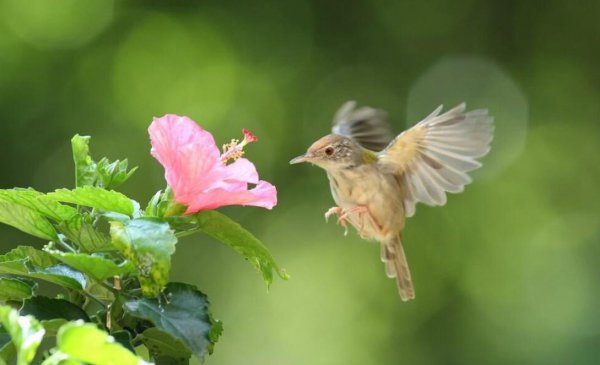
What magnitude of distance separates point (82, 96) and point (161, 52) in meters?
0.62

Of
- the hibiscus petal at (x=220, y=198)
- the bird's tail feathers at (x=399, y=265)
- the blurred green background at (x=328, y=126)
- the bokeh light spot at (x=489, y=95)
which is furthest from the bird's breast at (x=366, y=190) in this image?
the bokeh light spot at (x=489, y=95)

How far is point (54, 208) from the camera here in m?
0.96

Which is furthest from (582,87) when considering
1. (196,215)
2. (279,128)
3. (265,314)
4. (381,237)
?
(196,215)

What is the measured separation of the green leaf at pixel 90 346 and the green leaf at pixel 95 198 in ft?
1.10

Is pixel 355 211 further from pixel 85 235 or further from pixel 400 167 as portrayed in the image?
pixel 85 235

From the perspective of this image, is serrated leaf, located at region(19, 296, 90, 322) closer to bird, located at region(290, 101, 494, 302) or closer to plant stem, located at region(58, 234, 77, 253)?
plant stem, located at region(58, 234, 77, 253)

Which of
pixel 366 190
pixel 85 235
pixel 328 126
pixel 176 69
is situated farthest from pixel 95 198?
pixel 176 69

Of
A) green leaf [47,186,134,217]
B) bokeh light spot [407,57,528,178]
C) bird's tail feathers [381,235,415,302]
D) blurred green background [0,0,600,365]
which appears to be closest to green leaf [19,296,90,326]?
green leaf [47,186,134,217]

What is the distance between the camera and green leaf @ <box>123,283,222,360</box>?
887mm

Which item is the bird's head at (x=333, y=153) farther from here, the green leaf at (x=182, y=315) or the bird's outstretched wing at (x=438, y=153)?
the green leaf at (x=182, y=315)

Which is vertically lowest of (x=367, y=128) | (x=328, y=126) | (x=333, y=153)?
(x=333, y=153)

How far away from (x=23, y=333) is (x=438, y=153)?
5.98 feet

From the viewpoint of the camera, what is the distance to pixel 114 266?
0.87m

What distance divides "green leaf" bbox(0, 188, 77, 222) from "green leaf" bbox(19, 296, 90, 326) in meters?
0.09
